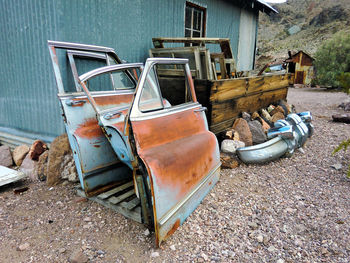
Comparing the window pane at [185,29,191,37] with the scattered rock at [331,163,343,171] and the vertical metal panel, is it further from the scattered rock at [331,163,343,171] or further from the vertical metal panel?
the scattered rock at [331,163,343,171]

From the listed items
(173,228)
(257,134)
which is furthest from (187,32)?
(173,228)

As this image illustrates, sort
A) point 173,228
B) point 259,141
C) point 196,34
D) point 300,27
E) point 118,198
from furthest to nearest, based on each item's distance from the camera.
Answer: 1. point 300,27
2. point 196,34
3. point 259,141
4. point 118,198
5. point 173,228

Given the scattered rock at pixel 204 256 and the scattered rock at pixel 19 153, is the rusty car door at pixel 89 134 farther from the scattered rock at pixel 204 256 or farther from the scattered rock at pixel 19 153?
the scattered rock at pixel 19 153

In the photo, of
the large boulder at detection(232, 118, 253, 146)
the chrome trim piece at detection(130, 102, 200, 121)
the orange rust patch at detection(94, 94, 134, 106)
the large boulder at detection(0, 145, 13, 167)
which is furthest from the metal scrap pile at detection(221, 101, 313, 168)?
the large boulder at detection(0, 145, 13, 167)

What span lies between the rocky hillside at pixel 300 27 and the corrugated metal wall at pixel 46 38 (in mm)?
24884

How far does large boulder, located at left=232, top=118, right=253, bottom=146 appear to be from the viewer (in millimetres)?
4562

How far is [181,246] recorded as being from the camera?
7.49ft

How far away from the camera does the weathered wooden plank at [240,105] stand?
431 centimetres

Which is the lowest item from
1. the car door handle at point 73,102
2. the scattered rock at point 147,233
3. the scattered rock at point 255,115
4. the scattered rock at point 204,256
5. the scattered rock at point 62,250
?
the scattered rock at point 62,250

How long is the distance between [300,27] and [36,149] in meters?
53.5

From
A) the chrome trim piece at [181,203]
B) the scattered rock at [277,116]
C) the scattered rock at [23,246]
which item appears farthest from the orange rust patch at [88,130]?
the scattered rock at [277,116]

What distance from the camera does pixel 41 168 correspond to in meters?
3.70

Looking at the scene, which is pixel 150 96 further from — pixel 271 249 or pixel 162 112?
pixel 271 249

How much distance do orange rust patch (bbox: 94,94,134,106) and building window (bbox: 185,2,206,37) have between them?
13.0 ft
